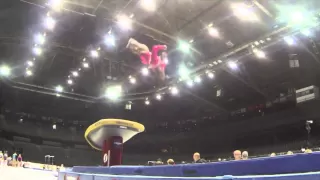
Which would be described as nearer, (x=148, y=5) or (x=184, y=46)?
(x=148, y=5)

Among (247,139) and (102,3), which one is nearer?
(102,3)

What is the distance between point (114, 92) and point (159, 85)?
200 cm

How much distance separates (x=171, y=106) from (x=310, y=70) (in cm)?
693

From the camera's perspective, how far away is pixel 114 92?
488 inches

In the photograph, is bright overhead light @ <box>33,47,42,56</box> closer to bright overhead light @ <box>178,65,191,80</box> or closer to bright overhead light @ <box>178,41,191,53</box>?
bright overhead light @ <box>178,41,191,53</box>

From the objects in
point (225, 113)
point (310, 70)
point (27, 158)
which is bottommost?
point (27, 158)

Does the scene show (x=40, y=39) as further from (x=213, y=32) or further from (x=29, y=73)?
(x=213, y=32)

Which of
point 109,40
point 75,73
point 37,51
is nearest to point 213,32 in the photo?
point 109,40

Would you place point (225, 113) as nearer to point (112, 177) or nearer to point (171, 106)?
point (171, 106)

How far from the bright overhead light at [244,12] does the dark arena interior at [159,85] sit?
0.11 feet

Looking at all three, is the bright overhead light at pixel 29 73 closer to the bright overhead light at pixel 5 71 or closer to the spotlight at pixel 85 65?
the bright overhead light at pixel 5 71

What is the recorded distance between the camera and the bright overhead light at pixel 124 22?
7500 mm

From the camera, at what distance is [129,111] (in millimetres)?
15430

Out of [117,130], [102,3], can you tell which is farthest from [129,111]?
[117,130]
